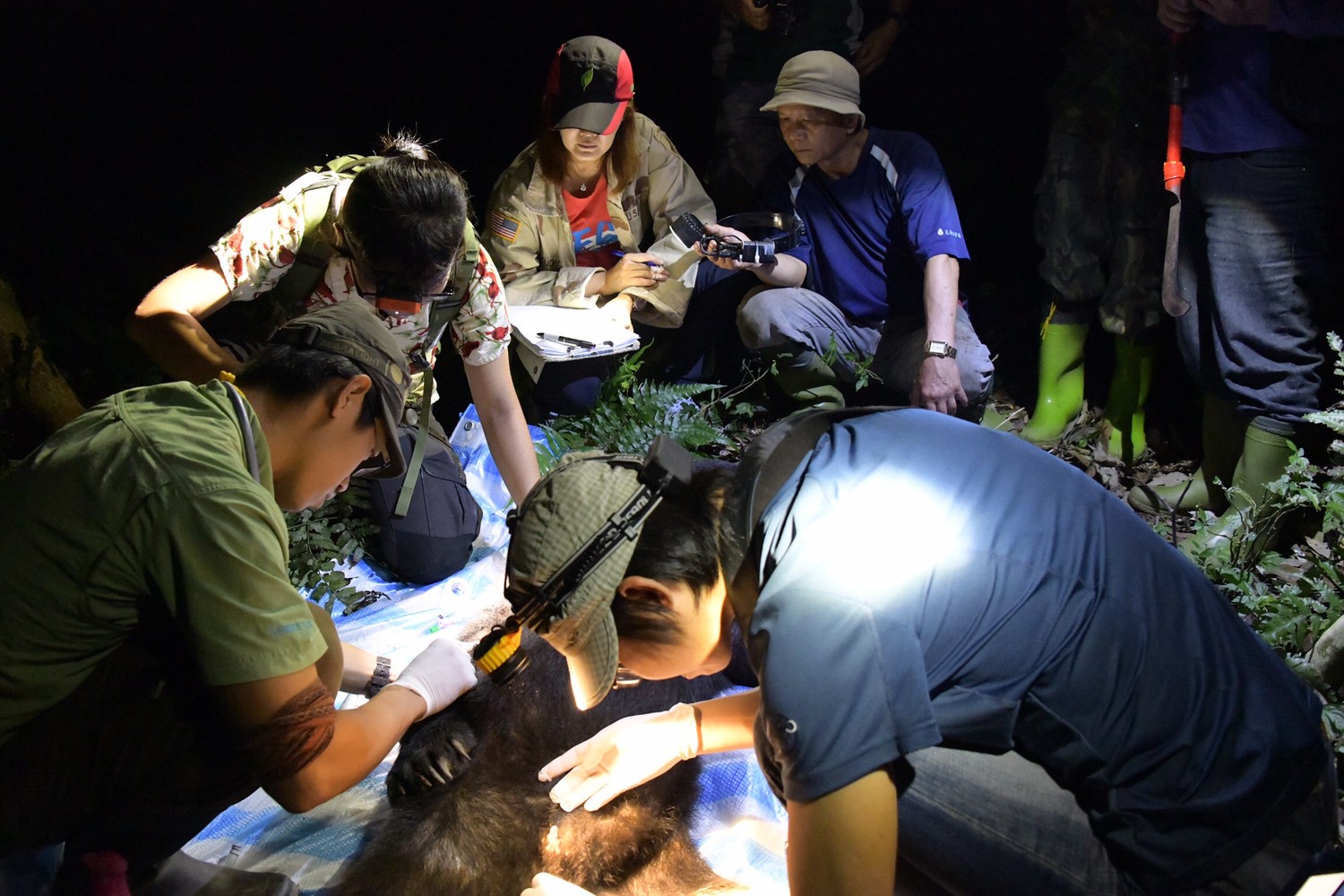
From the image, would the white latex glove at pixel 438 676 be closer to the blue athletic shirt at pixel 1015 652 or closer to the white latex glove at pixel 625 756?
the white latex glove at pixel 625 756

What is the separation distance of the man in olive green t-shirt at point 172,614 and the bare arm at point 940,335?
241 cm

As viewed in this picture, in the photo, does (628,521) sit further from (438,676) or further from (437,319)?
(437,319)

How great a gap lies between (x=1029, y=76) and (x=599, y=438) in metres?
2.96

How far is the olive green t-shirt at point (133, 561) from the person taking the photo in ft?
5.78

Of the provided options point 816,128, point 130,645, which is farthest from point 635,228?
point 130,645

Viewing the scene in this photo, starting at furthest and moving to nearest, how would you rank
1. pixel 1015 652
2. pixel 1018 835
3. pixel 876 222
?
pixel 876 222, pixel 1018 835, pixel 1015 652

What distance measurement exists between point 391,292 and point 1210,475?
10.7 ft

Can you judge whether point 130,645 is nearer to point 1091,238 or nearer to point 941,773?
point 941,773

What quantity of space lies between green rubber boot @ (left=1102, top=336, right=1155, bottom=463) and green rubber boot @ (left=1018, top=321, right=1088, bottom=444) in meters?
0.16

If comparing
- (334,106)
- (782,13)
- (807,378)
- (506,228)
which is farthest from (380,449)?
(334,106)

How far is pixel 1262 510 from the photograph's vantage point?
3.46 meters

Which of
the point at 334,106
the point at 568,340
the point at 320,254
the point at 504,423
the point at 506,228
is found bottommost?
the point at 504,423

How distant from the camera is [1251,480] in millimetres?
3701

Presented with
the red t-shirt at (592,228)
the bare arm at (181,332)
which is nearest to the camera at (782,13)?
the red t-shirt at (592,228)
